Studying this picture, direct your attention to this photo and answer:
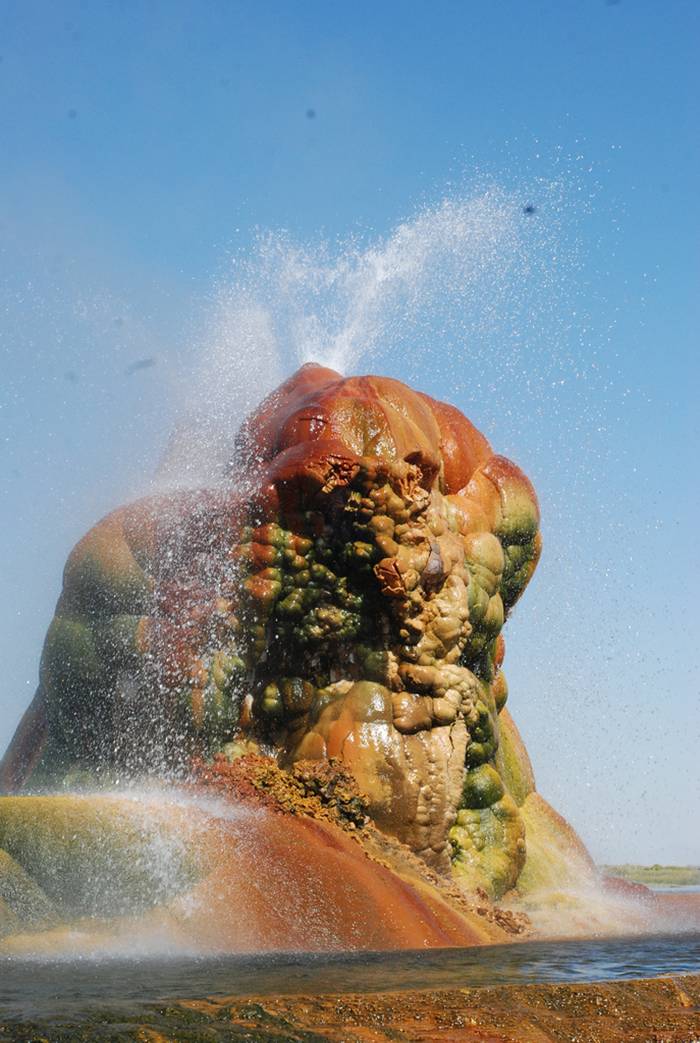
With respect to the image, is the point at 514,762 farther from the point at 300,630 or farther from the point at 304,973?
the point at 304,973

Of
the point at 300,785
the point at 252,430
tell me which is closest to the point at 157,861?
the point at 300,785

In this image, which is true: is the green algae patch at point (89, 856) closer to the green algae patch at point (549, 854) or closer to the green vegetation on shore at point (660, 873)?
the green algae patch at point (549, 854)

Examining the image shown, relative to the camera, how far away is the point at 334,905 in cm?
889

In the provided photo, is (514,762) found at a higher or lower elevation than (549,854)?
higher

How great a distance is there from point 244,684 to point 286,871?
9.57ft

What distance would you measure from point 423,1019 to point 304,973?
154 centimetres

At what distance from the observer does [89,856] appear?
7855 millimetres

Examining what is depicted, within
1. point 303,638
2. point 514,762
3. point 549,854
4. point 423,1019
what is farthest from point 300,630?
point 423,1019

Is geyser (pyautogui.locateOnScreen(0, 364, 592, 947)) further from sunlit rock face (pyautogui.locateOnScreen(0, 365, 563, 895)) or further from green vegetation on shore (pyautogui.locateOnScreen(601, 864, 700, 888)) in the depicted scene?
green vegetation on shore (pyautogui.locateOnScreen(601, 864, 700, 888))

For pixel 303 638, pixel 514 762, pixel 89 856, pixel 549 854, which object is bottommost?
pixel 89 856

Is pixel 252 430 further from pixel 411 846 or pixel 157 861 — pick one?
pixel 157 861

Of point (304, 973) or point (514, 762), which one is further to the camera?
point (514, 762)

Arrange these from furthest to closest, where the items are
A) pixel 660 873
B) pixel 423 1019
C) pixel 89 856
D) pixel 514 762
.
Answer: pixel 660 873
pixel 514 762
pixel 89 856
pixel 423 1019

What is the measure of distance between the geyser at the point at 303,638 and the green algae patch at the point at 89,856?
2716mm
